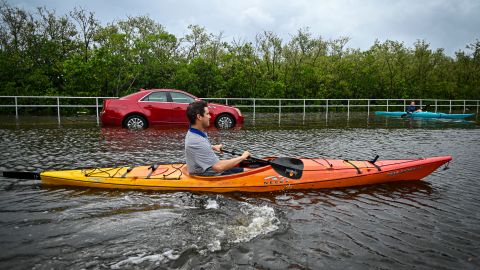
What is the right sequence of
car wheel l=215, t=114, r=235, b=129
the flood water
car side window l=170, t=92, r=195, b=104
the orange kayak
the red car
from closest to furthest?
the flood water, the orange kayak, the red car, car side window l=170, t=92, r=195, b=104, car wheel l=215, t=114, r=235, b=129

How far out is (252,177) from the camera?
5.15 m

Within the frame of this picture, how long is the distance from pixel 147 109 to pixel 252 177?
324 inches

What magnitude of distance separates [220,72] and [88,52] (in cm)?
829

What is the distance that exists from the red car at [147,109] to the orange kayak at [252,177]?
7.11 metres

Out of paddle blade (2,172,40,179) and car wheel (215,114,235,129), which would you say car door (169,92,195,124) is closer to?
car wheel (215,114,235,129)

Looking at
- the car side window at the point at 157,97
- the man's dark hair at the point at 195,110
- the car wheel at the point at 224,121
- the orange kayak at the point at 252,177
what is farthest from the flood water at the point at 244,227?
the car wheel at the point at 224,121

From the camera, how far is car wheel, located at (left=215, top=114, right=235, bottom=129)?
1362 centimetres

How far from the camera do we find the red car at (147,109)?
40.3ft

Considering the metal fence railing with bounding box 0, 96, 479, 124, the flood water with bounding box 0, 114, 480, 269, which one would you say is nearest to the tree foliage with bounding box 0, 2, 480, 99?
the metal fence railing with bounding box 0, 96, 479, 124

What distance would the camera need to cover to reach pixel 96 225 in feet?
12.8

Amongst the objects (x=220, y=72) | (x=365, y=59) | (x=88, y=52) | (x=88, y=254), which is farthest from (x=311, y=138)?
(x=365, y=59)

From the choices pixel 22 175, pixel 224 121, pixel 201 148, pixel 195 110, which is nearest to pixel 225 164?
pixel 201 148

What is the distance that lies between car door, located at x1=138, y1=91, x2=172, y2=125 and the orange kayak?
281 inches

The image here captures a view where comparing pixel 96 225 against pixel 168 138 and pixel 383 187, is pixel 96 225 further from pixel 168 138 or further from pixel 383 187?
pixel 168 138
